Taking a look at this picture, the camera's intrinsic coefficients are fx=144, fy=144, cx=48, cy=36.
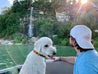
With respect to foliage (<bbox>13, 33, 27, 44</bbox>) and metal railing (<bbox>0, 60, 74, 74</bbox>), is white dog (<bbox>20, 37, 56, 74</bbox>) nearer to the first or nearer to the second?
metal railing (<bbox>0, 60, 74, 74</bbox>)

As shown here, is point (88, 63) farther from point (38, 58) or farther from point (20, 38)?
point (20, 38)

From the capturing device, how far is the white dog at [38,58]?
1059 mm

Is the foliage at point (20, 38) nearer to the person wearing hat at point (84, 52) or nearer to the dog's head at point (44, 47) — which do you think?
the dog's head at point (44, 47)

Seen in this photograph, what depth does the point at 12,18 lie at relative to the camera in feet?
56.4

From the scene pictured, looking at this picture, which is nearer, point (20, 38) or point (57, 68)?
point (57, 68)


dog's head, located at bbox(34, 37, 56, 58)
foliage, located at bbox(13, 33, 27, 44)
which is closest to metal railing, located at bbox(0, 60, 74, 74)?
dog's head, located at bbox(34, 37, 56, 58)

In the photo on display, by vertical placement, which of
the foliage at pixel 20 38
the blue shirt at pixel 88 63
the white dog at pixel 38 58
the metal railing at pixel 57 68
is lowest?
the foliage at pixel 20 38

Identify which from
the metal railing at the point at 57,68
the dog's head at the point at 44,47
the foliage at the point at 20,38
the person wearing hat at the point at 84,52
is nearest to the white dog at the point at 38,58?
the dog's head at the point at 44,47

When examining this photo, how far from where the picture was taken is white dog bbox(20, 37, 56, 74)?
1.06 m

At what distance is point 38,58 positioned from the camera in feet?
3.57

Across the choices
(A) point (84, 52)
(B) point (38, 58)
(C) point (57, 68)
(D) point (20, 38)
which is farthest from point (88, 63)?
(D) point (20, 38)

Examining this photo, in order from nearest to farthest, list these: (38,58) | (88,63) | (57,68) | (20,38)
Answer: (88,63) < (38,58) < (57,68) < (20,38)

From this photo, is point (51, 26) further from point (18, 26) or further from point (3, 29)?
→ point (3, 29)

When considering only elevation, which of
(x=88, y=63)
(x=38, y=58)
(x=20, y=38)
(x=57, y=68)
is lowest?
(x=20, y=38)
